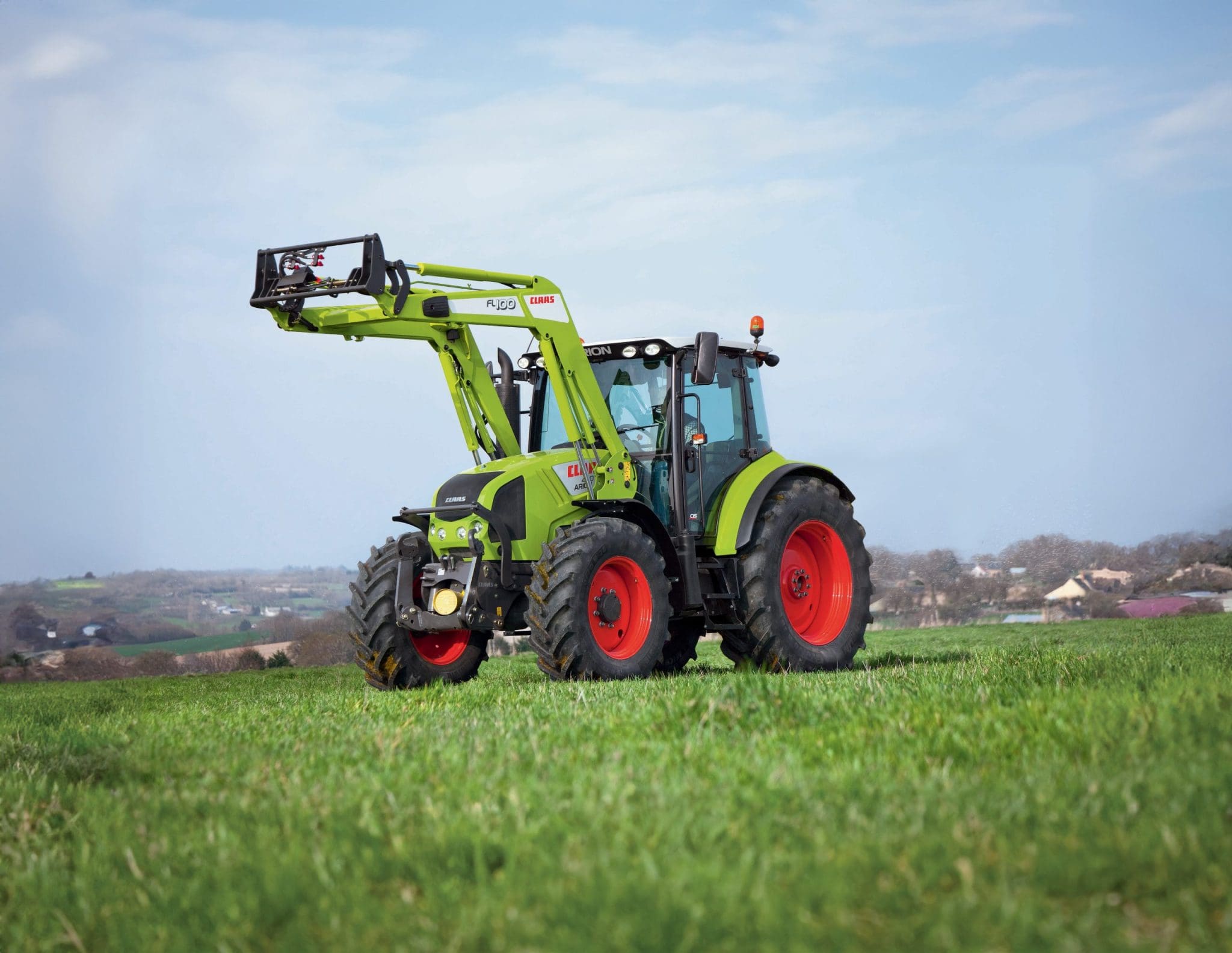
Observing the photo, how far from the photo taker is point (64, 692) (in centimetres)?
1463

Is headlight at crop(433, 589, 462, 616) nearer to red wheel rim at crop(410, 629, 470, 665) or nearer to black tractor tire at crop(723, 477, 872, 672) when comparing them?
red wheel rim at crop(410, 629, 470, 665)

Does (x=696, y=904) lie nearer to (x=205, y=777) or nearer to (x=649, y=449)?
(x=205, y=777)

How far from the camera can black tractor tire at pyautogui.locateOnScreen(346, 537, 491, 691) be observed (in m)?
9.94

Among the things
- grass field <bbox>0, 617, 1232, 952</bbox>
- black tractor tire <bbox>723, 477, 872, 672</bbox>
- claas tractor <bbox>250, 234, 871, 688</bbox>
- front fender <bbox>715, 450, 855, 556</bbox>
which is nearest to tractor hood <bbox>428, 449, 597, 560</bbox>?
claas tractor <bbox>250, 234, 871, 688</bbox>

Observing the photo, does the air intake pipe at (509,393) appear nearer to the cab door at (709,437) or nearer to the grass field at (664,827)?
the cab door at (709,437)

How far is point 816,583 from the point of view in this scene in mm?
11602

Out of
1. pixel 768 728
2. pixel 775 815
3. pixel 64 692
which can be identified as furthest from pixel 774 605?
pixel 64 692

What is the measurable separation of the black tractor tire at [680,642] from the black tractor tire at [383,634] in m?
1.87

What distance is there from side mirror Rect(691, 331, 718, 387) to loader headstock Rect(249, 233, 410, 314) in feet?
8.09

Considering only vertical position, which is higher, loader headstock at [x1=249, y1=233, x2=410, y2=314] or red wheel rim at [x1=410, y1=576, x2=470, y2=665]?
loader headstock at [x1=249, y1=233, x2=410, y2=314]

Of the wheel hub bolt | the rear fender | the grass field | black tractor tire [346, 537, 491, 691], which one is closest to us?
the grass field

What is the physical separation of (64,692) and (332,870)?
500 inches

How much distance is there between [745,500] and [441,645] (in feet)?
9.77

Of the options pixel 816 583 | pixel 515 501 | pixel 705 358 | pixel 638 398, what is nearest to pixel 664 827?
pixel 515 501
